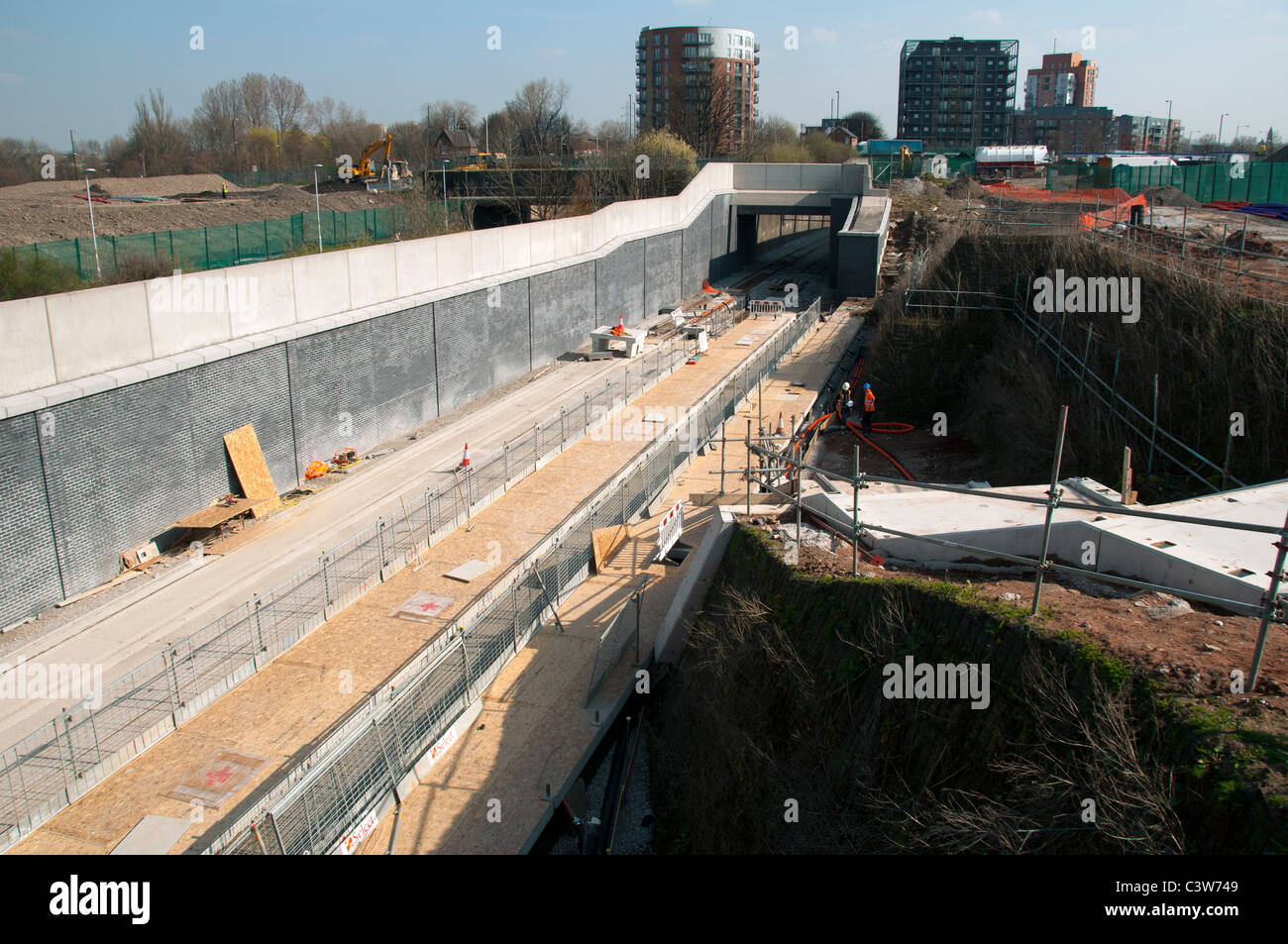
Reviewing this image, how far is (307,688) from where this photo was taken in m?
10.9

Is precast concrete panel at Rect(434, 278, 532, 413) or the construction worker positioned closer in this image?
the construction worker

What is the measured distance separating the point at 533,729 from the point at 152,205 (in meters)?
36.0

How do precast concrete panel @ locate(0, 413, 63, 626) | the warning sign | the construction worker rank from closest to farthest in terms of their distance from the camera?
precast concrete panel @ locate(0, 413, 63, 626) → the warning sign → the construction worker

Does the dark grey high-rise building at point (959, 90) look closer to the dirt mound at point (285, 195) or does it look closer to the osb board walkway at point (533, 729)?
the dirt mound at point (285, 195)

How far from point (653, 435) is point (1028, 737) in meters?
14.0

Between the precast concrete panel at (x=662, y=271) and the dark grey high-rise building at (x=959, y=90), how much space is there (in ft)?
338

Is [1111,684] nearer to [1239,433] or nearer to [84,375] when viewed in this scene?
[1239,433]

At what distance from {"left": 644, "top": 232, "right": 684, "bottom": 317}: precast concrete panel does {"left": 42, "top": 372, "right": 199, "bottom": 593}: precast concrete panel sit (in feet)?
74.4

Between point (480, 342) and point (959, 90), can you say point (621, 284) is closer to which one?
point (480, 342)

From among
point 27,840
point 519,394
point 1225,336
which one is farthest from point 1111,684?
point 519,394

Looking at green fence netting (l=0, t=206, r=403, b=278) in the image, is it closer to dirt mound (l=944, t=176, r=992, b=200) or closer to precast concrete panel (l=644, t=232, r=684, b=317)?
precast concrete panel (l=644, t=232, r=684, b=317)

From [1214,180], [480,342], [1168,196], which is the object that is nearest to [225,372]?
[480,342]

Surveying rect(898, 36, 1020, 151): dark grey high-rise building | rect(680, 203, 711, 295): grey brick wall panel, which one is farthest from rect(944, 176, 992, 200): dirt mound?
rect(898, 36, 1020, 151): dark grey high-rise building

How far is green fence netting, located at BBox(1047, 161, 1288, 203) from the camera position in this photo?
34.1 m
